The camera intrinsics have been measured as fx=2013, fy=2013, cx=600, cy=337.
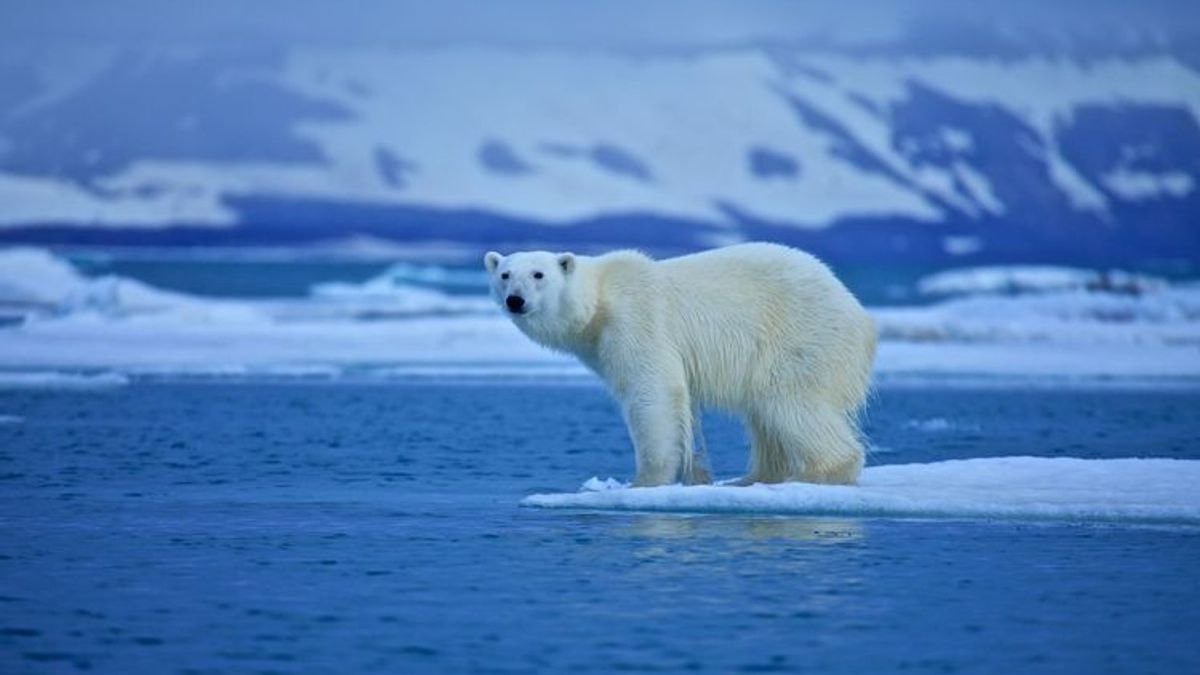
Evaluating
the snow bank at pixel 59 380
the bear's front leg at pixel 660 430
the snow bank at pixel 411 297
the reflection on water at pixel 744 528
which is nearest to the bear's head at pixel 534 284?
the bear's front leg at pixel 660 430

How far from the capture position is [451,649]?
6523 millimetres

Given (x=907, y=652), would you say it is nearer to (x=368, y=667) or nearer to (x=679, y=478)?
(x=368, y=667)

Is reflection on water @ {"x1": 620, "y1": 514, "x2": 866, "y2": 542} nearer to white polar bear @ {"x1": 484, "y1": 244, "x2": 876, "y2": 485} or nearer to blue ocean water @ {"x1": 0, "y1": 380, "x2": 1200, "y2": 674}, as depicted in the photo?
blue ocean water @ {"x1": 0, "y1": 380, "x2": 1200, "y2": 674}

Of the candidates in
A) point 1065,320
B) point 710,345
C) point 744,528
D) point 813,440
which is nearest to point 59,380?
point 710,345

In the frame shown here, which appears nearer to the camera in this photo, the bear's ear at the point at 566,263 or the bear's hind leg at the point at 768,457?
the bear's ear at the point at 566,263

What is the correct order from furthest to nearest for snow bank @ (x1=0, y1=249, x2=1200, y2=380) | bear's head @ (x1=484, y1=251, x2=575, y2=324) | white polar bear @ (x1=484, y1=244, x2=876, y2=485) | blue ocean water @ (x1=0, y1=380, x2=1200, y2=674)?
snow bank @ (x1=0, y1=249, x2=1200, y2=380) → white polar bear @ (x1=484, y1=244, x2=876, y2=485) → bear's head @ (x1=484, y1=251, x2=575, y2=324) → blue ocean water @ (x1=0, y1=380, x2=1200, y2=674)

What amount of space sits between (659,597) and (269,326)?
23213mm

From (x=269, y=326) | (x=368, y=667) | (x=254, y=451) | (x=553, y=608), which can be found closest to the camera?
(x=368, y=667)

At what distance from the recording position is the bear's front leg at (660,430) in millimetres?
10164

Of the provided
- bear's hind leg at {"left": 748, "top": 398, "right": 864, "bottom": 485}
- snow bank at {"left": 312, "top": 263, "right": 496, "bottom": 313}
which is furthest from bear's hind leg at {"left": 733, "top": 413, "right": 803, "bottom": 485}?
snow bank at {"left": 312, "top": 263, "right": 496, "bottom": 313}

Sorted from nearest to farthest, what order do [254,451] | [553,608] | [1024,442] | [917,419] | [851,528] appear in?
[553,608], [851,528], [254,451], [1024,442], [917,419]

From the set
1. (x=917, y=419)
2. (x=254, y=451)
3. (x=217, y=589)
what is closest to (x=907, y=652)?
(x=217, y=589)

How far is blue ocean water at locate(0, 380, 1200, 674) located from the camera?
649cm

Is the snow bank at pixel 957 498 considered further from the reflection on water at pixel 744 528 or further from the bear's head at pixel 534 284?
the bear's head at pixel 534 284
